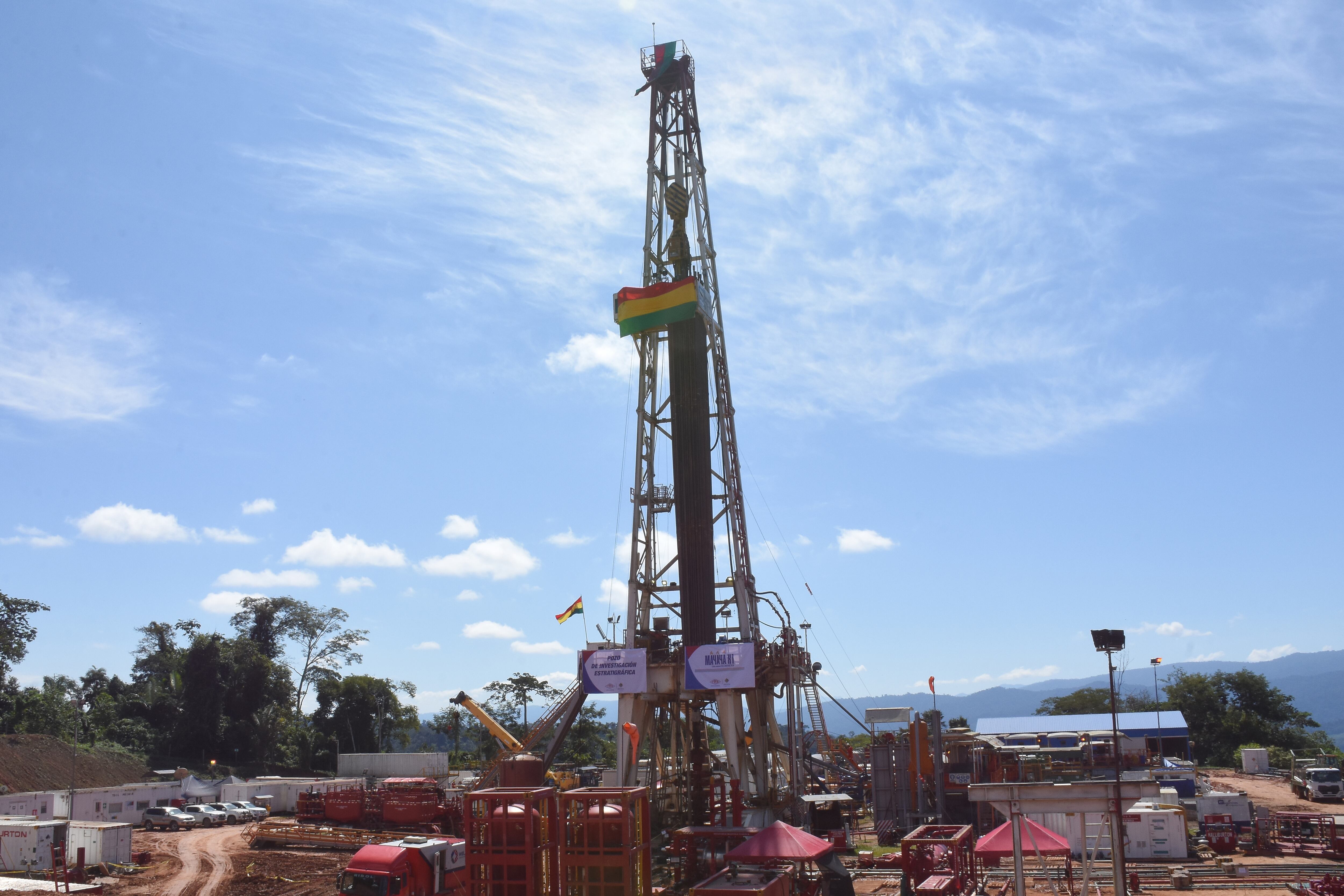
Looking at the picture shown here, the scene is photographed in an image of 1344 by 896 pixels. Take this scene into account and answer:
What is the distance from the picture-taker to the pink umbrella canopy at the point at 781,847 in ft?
72.0

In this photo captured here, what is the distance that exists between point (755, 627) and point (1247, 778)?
139 ft

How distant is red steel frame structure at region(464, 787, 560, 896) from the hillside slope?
48.6m

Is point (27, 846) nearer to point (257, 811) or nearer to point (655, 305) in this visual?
point (257, 811)

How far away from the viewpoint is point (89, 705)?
281ft

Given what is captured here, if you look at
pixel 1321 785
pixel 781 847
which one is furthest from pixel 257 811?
pixel 1321 785

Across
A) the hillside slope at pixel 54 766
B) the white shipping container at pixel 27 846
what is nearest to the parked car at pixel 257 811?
the hillside slope at pixel 54 766

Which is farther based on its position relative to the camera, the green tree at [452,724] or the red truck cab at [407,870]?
the green tree at [452,724]

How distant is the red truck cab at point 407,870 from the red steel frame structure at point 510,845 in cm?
142

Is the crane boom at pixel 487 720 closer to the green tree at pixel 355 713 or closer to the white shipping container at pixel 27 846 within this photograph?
the white shipping container at pixel 27 846

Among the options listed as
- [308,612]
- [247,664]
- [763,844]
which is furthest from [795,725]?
[308,612]

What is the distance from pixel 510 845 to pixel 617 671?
20.2 metres

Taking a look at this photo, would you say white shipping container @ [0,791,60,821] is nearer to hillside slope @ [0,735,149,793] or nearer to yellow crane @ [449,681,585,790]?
hillside slope @ [0,735,149,793]

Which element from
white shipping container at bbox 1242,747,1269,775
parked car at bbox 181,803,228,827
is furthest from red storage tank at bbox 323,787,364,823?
white shipping container at bbox 1242,747,1269,775

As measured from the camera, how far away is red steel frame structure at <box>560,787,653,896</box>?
20797mm
